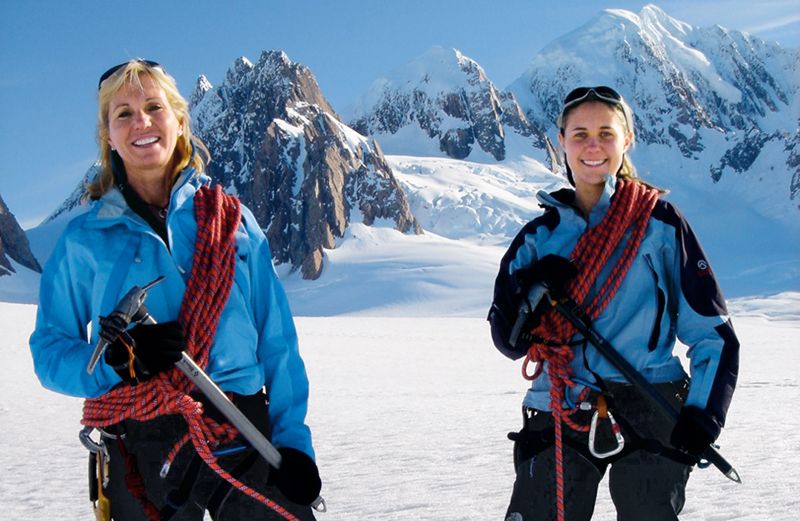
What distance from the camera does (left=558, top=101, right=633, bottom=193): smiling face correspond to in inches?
140

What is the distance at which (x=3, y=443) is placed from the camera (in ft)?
39.0

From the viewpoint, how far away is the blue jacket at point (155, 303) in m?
2.97

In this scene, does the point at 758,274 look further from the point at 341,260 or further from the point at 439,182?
the point at 341,260

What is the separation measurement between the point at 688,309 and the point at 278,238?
116 m

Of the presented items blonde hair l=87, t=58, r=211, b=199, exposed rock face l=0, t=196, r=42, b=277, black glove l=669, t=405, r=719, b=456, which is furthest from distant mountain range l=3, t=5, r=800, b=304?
black glove l=669, t=405, r=719, b=456

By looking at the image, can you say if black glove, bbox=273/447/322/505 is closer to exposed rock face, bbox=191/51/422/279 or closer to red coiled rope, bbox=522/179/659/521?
red coiled rope, bbox=522/179/659/521

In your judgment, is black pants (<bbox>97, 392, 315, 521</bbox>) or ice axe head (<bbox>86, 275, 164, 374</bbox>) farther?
black pants (<bbox>97, 392, 315, 521</bbox>)

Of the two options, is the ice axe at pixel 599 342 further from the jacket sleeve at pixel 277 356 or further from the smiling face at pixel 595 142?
the jacket sleeve at pixel 277 356

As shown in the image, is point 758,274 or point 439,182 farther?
point 439,182

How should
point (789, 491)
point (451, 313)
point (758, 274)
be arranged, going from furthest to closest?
1. point (758, 274)
2. point (451, 313)
3. point (789, 491)

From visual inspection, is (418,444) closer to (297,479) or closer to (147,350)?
(297,479)

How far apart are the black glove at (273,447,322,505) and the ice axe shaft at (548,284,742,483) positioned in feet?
4.18

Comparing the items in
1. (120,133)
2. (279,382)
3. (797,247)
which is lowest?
(797,247)

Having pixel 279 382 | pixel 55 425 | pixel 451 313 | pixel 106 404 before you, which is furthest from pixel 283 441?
pixel 451 313
